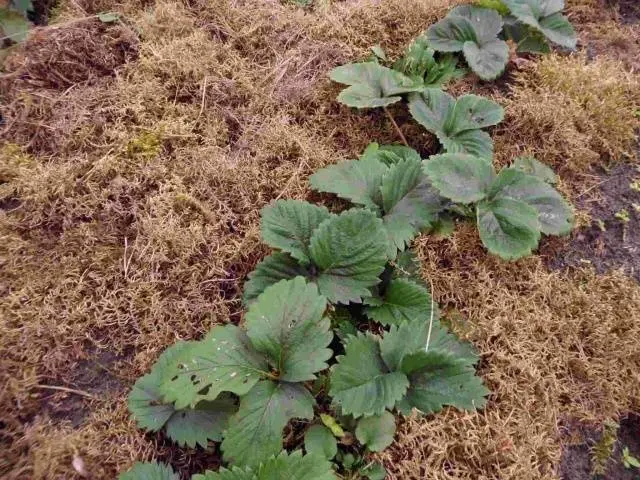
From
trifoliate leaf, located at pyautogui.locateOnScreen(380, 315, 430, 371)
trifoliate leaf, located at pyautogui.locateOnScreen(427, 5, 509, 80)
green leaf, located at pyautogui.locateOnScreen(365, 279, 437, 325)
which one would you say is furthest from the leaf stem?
trifoliate leaf, located at pyautogui.locateOnScreen(380, 315, 430, 371)

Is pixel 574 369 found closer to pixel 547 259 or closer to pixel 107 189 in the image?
pixel 547 259

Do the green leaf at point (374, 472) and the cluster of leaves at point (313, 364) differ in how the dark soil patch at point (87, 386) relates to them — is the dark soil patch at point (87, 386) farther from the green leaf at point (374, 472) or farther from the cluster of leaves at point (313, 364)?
the green leaf at point (374, 472)

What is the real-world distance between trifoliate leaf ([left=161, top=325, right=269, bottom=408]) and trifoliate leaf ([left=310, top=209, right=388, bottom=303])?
239mm

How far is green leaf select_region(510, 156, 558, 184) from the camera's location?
63.3 inches

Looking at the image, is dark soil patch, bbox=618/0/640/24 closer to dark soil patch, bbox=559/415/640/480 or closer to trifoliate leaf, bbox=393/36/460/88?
trifoliate leaf, bbox=393/36/460/88

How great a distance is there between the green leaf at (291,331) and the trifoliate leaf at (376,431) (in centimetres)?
16

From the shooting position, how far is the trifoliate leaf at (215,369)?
1075mm

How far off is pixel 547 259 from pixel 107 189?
129cm

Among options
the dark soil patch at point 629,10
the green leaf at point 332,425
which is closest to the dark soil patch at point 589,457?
the green leaf at point 332,425

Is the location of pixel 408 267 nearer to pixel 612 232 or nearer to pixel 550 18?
pixel 612 232

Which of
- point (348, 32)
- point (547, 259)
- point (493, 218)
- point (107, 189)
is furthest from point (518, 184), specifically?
point (107, 189)

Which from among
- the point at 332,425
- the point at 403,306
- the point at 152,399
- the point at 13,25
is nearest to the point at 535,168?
the point at 403,306

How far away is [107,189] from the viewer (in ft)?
4.82

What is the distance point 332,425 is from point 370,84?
42.2 inches
